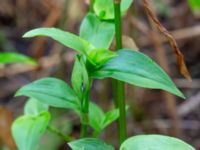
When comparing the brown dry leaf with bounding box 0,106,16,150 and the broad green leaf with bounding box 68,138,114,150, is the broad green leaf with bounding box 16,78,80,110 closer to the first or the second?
the broad green leaf with bounding box 68,138,114,150

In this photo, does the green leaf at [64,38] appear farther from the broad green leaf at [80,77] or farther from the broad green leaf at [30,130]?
the broad green leaf at [30,130]

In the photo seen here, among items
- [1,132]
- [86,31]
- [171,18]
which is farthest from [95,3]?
[171,18]

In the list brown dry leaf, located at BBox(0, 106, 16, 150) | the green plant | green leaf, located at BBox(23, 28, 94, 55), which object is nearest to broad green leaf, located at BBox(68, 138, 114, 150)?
the green plant

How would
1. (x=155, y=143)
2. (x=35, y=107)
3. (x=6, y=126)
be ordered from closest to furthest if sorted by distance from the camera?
1. (x=155, y=143)
2. (x=35, y=107)
3. (x=6, y=126)

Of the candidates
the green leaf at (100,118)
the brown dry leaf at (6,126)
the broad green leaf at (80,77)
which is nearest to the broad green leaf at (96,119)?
the green leaf at (100,118)

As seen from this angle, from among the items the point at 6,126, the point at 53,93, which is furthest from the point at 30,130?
the point at 6,126

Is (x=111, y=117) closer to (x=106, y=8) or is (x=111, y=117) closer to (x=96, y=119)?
→ (x=96, y=119)

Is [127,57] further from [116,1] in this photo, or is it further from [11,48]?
[11,48]
